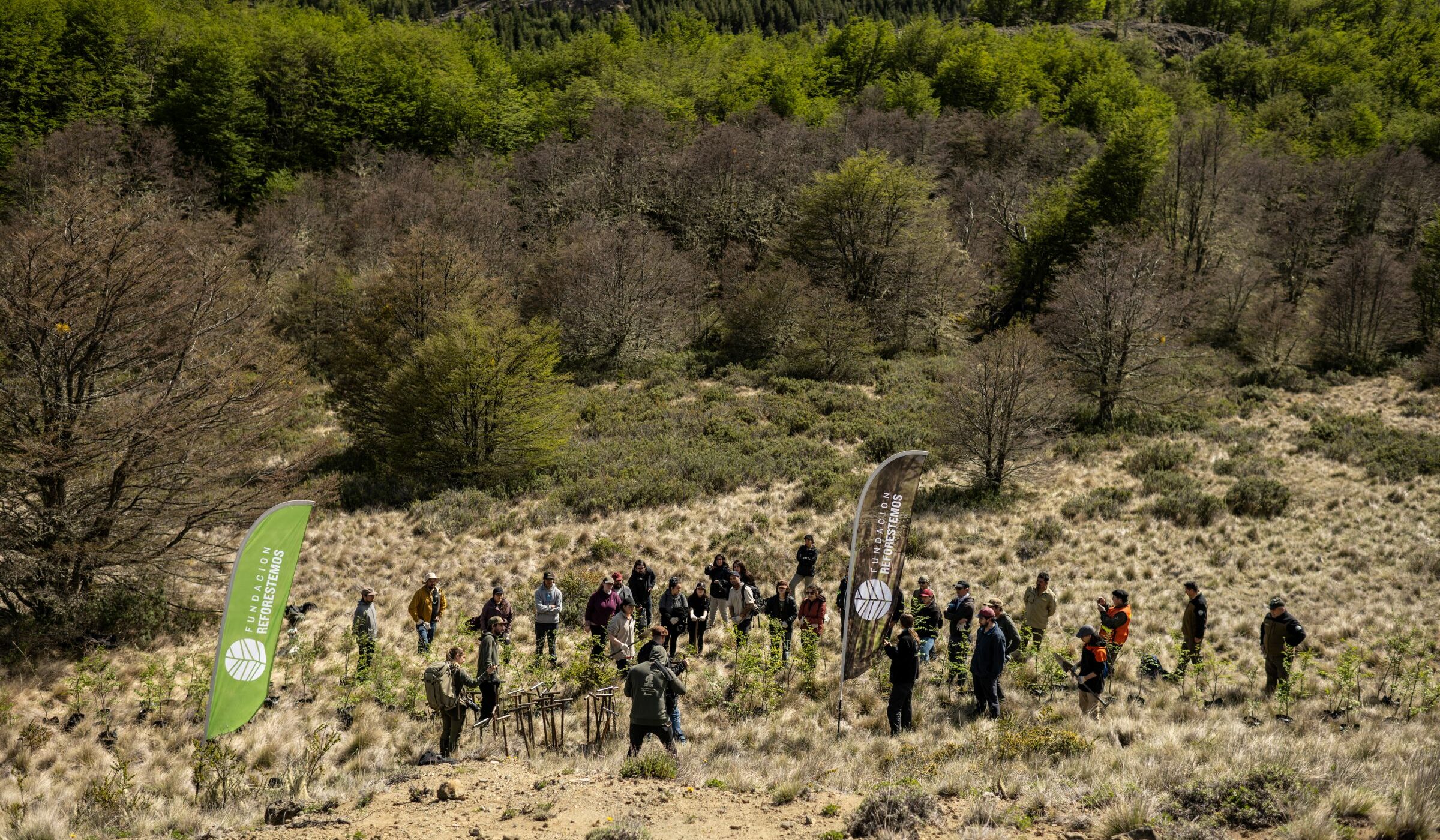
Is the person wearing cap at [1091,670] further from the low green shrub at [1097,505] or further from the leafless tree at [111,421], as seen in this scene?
the leafless tree at [111,421]

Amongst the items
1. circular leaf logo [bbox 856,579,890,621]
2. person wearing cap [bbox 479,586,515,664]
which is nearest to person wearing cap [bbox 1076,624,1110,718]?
circular leaf logo [bbox 856,579,890,621]

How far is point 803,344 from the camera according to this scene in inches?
1427

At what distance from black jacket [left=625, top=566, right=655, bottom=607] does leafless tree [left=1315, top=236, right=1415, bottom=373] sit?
37265mm

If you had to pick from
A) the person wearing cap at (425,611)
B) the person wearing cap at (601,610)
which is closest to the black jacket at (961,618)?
the person wearing cap at (601,610)

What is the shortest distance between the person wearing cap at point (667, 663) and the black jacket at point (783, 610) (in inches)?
116

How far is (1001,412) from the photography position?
24.4 m

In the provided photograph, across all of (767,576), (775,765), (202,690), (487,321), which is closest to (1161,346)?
(767,576)

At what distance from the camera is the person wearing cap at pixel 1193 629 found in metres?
11.3

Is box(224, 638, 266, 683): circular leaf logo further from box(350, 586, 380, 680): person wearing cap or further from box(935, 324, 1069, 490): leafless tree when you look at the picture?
box(935, 324, 1069, 490): leafless tree

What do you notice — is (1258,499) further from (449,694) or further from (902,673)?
(449,694)

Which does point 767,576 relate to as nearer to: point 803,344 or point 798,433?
point 798,433

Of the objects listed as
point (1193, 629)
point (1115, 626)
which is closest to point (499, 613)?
point (1115, 626)

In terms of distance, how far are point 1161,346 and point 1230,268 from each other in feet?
52.8

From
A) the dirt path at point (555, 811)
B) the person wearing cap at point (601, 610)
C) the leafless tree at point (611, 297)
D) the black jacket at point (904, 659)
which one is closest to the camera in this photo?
the dirt path at point (555, 811)
